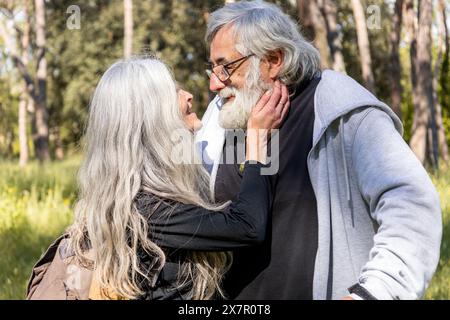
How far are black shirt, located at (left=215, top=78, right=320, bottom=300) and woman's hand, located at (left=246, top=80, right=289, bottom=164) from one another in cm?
5

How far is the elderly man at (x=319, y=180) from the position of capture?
2152mm

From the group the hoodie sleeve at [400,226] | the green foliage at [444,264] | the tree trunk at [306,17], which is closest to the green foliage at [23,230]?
the green foliage at [444,264]

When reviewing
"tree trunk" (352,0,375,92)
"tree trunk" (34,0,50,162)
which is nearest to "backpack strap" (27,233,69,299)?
"tree trunk" (352,0,375,92)

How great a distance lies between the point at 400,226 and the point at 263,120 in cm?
69

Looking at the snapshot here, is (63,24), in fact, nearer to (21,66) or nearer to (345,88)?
(21,66)

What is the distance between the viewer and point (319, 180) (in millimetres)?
2488

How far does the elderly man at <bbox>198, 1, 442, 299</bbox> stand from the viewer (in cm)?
215

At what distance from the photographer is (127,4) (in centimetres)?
2117

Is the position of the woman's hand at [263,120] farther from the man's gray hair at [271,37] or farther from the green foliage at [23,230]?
the green foliage at [23,230]

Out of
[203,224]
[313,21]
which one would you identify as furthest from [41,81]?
[203,224]

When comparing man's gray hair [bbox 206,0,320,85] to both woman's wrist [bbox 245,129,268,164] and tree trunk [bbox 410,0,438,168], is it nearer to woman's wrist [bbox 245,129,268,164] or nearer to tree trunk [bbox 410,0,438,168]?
woman's wrist [bbox 245,129,268,164]

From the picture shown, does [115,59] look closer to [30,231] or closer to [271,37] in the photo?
[30,231]
